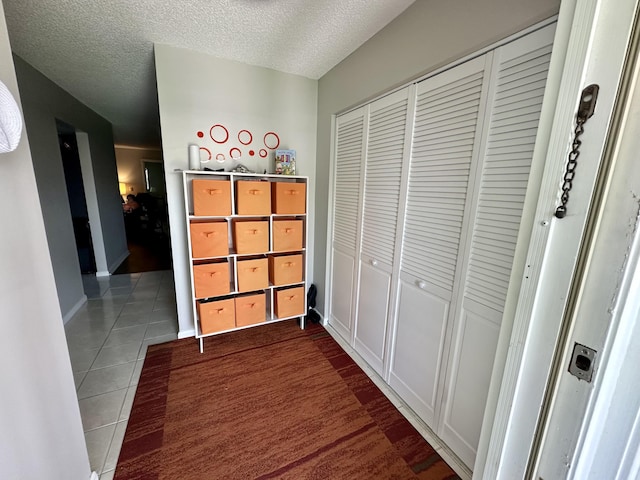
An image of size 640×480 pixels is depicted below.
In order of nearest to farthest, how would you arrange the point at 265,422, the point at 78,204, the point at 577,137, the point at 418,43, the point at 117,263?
1. the point at 577,137
2. the point at 418,43
3. the point at 265,422
4. the point at 78,204
5. the point at 117,263

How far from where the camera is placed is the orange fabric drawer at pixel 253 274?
2229 mm

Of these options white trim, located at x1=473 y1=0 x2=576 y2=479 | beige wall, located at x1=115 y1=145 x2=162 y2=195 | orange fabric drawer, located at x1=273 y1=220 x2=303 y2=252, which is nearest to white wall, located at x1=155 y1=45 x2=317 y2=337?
orange fabric drawer, located at x1=273 y1=220 x2=303 y2=252

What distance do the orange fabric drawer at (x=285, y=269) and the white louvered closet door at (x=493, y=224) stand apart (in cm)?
147

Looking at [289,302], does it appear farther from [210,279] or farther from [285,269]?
[210,279]

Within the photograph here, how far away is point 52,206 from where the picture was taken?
104 inches

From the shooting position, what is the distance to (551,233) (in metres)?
0.58

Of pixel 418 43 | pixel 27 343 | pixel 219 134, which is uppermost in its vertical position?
pixel 418 43

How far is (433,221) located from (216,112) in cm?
198

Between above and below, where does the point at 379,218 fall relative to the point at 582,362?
above

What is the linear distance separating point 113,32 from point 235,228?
5.29ft

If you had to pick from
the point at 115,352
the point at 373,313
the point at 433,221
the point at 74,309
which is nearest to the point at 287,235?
the point at 373,313

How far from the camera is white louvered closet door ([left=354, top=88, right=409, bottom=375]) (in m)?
1.64

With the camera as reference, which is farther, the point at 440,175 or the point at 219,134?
the point at 219,134

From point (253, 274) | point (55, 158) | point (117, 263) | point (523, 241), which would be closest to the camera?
point (523, 241)
